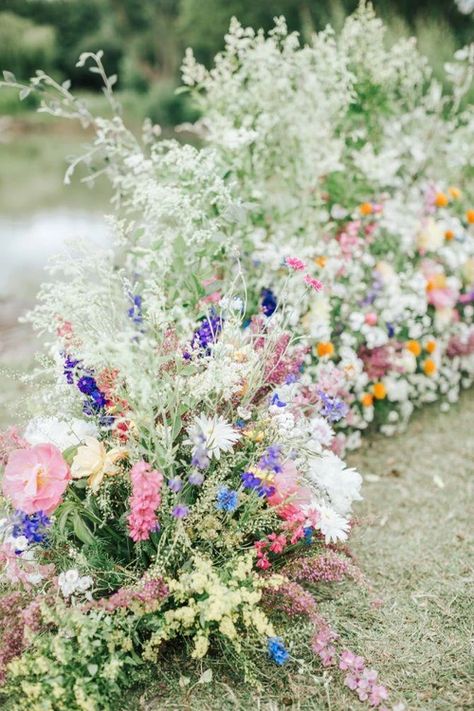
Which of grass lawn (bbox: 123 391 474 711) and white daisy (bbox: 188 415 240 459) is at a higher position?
white daisy (bbox: 188 415 240 459)

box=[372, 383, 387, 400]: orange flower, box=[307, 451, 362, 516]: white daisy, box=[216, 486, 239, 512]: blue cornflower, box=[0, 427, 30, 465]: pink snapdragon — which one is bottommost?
box=[372, 383, 387, 400]: orange flower

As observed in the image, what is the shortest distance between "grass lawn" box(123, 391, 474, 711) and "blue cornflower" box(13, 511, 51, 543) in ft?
1.94

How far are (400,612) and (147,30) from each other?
102 feet

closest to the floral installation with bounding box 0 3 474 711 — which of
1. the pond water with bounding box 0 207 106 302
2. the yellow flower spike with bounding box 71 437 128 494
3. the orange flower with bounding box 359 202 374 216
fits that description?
the yellow flower spike with bounding box 71 437 128 494

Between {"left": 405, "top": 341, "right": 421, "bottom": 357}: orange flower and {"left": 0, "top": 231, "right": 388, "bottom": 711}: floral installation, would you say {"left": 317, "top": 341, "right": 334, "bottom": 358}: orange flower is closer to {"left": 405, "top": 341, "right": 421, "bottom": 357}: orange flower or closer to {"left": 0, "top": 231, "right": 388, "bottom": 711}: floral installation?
{"left": 405, "top": 341, "right": 421, "bottom": 357}: orange flower

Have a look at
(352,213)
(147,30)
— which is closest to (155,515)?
(352,213)

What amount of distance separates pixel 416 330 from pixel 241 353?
1.79 meters

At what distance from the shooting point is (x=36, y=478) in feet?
6.89

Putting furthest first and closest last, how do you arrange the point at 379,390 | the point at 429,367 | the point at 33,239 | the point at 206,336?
the point at 33,239 → the point at 429,367 → the point at 379,390 → the point at 206,336

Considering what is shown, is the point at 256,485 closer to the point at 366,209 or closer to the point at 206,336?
the point at 206,336

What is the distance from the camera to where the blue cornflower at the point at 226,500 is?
211cm

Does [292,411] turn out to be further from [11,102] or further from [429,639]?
[11,102]

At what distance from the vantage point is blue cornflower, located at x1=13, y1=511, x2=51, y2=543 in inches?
79.2

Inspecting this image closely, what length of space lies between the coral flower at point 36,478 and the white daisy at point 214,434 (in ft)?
1.40
